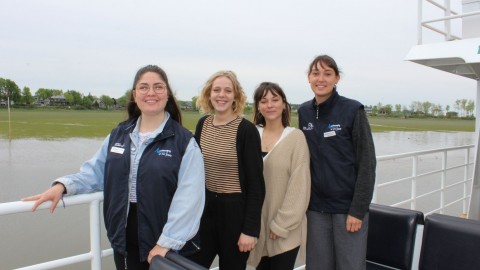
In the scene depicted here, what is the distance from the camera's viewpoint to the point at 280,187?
6.61 ft

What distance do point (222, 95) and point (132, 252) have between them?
0.85 m

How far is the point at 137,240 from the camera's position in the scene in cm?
161

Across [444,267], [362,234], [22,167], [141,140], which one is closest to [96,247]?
[141,140]

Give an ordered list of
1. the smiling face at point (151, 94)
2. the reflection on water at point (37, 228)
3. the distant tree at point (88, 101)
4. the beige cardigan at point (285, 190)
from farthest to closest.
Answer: the distant tree at point (88, 101)
the reflection on water at point (37, 228)
the beige cardigan at point (285, 190)
the smiling face at point (151, 94)

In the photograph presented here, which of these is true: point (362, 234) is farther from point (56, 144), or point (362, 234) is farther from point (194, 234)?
point (56, 144)

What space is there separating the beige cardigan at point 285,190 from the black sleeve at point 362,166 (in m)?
0.26

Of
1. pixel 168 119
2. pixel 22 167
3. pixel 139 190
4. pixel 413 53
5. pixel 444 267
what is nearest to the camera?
pixel 139 190

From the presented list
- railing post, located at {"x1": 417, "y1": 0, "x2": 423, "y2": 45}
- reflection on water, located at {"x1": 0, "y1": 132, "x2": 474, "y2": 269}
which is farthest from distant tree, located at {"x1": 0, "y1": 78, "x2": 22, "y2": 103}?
railing post, located at {"x1": 417, "y1": 0, "x2": 423, "y2": 45}

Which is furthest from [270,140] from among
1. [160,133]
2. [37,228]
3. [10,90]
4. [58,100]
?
[58,100]

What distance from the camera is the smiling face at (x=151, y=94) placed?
1663 millimetres

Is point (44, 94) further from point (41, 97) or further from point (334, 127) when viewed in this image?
point (334, 127)

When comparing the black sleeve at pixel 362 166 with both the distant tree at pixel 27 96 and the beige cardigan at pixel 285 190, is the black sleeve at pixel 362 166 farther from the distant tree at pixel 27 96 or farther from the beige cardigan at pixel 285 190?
the distant tree at pixel 27 96

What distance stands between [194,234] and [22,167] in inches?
764

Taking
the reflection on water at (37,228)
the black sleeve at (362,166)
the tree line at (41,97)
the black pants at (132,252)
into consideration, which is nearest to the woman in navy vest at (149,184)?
the black pants at (132,252)
